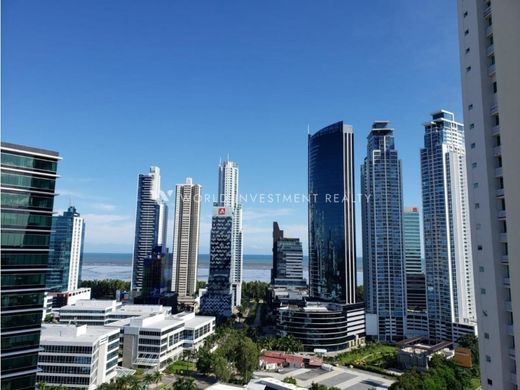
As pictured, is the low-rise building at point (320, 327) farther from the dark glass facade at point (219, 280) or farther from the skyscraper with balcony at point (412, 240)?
the skyscraper with balcony at point (412, 240)

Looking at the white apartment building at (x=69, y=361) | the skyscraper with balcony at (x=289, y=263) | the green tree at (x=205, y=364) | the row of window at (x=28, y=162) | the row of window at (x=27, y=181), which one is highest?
the row of window at (x=28, y=162)

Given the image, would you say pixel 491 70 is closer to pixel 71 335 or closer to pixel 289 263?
pixel 71 335

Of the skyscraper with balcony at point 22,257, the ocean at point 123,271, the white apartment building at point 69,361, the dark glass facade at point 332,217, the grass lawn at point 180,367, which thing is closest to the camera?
the skyscraper with balcony at point 22,257

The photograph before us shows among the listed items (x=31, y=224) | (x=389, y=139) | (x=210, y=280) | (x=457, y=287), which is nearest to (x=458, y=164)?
(x=389, y=139)

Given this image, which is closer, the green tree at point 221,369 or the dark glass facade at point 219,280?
the green tree at point 221,369

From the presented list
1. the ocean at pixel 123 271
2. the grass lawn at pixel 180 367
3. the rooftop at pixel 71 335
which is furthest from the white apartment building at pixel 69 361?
the ocean at pixel 123 271

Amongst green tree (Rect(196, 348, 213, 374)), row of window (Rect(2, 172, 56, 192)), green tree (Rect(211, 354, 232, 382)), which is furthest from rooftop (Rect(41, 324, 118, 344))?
row of window (Rect(2, 172, 56, 192))

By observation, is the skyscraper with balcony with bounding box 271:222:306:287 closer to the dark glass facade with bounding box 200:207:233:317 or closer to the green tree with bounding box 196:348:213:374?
the dark glass facade with bounding box 200:207:233:317
